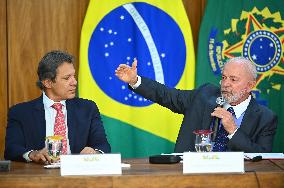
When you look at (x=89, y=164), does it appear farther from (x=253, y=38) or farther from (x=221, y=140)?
(x=253, y=38)

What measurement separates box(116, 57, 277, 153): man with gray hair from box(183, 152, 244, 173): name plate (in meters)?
0.92

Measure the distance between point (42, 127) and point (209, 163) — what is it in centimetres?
138

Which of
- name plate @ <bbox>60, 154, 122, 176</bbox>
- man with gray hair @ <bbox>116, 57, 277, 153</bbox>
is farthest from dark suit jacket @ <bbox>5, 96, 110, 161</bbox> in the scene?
name plate @ <bbox>60, 154, 122, 176</bbox>

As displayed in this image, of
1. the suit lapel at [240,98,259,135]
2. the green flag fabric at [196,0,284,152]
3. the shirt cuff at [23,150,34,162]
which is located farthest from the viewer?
the green flag fabric at [196,0,284,152]

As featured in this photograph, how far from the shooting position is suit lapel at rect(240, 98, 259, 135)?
11.7 feet

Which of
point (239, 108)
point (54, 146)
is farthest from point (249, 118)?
point (54, 146)

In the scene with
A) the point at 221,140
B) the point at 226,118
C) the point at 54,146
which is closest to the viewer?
the point at 54,146

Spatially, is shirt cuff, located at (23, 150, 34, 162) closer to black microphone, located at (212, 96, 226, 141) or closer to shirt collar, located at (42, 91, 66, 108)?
shirt collar, located at (42, 91, 66, 108)

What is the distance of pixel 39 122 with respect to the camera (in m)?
3.54

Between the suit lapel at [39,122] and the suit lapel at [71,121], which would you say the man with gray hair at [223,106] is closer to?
the suit lapel at [71,121]

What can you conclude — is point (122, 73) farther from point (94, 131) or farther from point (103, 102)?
point (103, 102)

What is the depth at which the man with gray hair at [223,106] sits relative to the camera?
3.53 metres

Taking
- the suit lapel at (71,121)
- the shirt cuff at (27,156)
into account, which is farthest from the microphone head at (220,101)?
the shirt cuff at (27,156)

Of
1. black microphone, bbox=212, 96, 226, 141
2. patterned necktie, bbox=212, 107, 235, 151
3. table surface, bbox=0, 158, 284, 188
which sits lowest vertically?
table surface, bbox=0, 158, 284, 188
